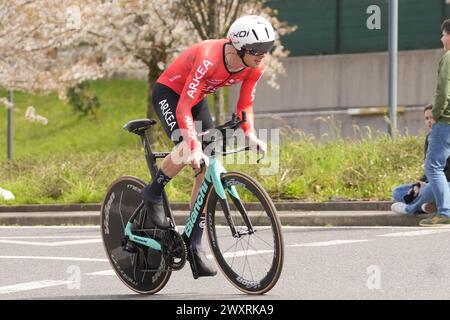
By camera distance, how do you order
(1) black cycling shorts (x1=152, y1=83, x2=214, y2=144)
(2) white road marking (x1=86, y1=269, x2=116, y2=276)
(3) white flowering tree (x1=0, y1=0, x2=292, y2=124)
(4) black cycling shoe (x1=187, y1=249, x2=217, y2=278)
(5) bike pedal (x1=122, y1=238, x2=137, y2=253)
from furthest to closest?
1. (3) white flowering tree (x1=0, y1=0, x2=292, y2=124)
2. (2) white road marking (x1=86, y1=269, x2=116, y2=276)
3. (5) bike pedal (x1=122, y1=238, x2=137, y2=253)
4. (1) black cycling shorts (x1=152, y1=83, x2=214, y2=144)
5. (4) black cycling shoe (x1=187, y1=249, x2=217, y2=278)

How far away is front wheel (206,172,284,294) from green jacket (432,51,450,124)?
15.9ft

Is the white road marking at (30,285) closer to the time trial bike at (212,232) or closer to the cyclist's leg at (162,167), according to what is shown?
the time trial bike at (212,232)

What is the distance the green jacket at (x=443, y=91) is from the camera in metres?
11.5

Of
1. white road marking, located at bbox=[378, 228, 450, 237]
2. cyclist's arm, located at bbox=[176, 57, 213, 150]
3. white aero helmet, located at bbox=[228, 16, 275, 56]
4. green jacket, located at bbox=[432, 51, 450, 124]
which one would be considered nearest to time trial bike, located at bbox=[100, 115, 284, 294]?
cyclist's arm, located at bbox=[176, 57, 213, 150]

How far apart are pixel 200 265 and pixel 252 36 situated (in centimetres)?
161

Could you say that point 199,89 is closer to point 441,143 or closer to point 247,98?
point 247,98

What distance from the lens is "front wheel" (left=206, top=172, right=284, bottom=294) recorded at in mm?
6992

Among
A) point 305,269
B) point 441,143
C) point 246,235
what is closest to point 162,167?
point 246,235

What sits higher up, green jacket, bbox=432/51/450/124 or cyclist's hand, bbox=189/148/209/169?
cyclist's hand, bbox=189/148/209/169

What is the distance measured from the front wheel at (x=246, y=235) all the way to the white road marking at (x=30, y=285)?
1.95 meters

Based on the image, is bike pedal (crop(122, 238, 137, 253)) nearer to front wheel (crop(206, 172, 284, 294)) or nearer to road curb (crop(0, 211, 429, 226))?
front wheel (crop(206, 172, 284, 294))

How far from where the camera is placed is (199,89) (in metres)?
7.37

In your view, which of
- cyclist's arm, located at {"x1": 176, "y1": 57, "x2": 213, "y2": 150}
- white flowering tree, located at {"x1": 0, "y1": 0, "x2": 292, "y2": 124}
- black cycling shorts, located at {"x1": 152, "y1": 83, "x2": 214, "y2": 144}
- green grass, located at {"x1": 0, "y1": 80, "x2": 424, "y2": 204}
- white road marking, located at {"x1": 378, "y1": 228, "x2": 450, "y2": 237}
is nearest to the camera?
cyclist's arm, located at {"x1": 176, "y1": 57, "x2": 213, "y2": 150}
